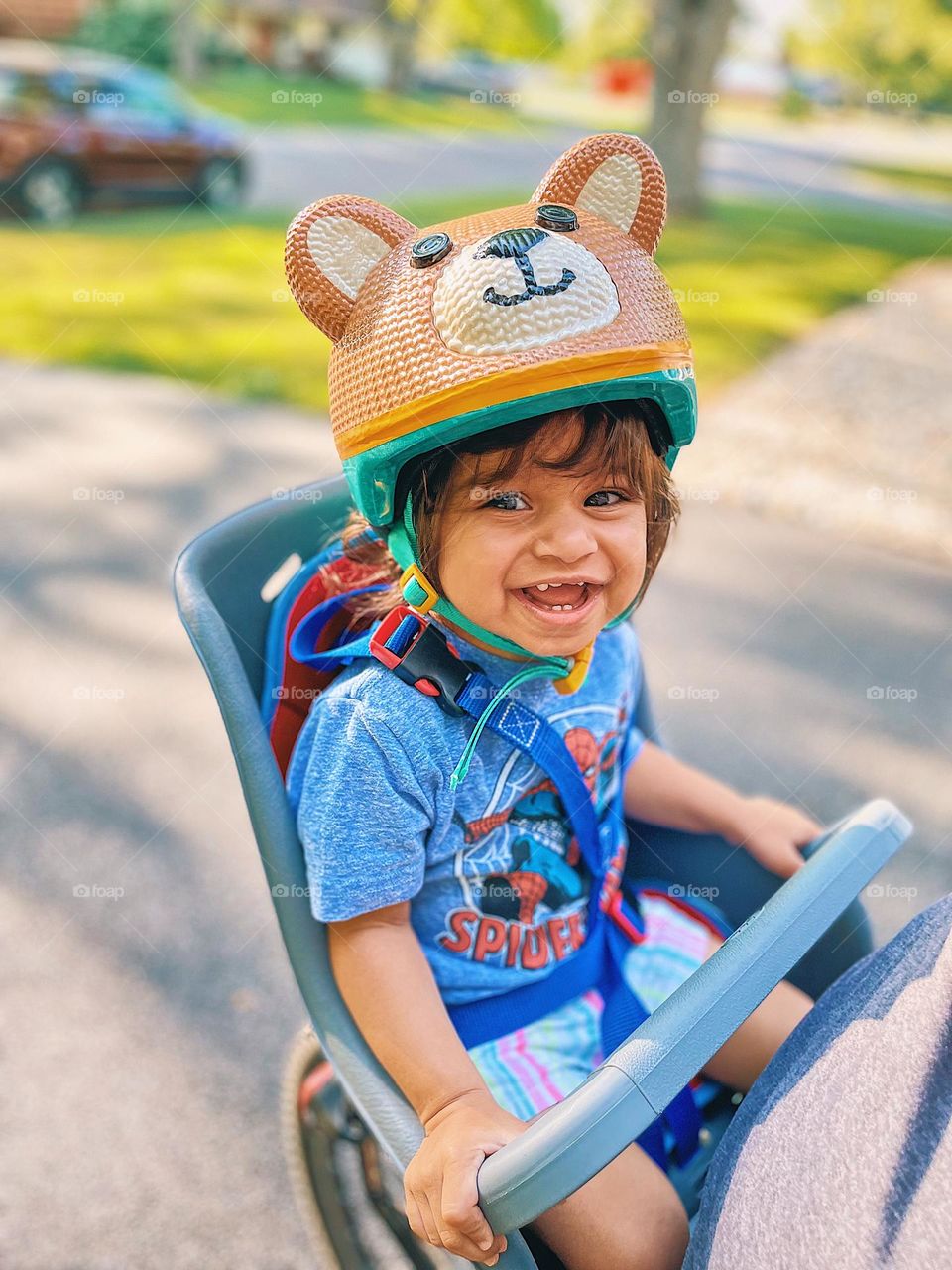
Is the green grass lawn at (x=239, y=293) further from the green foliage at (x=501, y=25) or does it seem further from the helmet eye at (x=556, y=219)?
the green foliage at (x=501, y=25)

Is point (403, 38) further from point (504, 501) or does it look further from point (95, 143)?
point (504, 501)

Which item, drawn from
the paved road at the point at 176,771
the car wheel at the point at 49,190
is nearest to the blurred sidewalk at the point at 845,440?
the paved road at the point at 176,771

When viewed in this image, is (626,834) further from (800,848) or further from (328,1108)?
(328,1108)

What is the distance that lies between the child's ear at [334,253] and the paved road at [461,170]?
776 centimetres

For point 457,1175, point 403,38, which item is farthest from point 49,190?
point 403,38

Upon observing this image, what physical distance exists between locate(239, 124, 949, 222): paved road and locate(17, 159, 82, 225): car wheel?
1.66m

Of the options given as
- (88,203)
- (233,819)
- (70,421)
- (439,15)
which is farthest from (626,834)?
(439,15)

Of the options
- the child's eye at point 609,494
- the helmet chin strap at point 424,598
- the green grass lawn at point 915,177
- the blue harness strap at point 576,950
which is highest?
the child's eye at point 609,494

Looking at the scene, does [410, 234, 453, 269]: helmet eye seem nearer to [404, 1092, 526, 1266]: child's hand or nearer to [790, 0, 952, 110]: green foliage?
[404, 1092, 526, 1266]: child's hand

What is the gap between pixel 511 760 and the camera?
1.33m

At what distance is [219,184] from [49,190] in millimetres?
1516

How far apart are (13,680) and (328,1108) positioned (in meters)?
1.72

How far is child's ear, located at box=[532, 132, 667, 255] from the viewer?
3.94ft

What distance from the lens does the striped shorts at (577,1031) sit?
4.21ft
